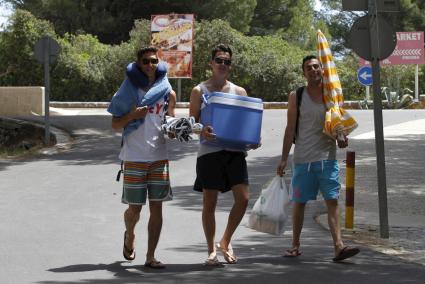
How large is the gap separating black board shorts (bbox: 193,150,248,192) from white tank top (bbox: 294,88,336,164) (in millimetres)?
651

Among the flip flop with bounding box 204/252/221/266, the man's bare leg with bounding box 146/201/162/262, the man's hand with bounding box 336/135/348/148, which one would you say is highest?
the man's hand with bounding box 336/135/348/148

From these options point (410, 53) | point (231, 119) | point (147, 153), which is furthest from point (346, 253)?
point (410, 53)

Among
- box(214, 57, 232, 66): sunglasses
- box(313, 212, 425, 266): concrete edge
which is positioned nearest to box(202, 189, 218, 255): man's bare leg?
box(214, 57, 232, 66): sunglasses

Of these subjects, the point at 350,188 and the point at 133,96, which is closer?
the point at 133,96

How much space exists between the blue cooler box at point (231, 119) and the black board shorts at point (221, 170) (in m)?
0.10

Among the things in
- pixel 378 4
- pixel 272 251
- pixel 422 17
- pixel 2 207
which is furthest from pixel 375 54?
pixel 422 17

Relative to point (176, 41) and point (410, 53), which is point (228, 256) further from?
point (410, 53)

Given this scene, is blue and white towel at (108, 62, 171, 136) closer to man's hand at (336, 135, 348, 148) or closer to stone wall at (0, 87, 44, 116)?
man's hand at (336, 135, 348, 148)

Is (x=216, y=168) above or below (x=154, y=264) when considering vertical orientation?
above

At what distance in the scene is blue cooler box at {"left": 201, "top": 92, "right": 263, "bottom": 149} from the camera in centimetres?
762

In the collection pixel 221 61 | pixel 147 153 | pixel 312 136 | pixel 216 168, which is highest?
pixel 221 61

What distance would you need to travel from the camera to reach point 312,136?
812cm

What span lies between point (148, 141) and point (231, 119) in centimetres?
69

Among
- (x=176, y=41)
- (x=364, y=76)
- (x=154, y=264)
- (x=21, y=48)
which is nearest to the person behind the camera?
(x=154, y=264)
